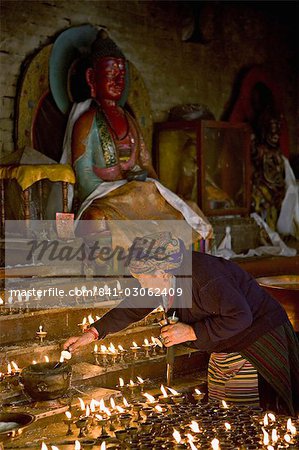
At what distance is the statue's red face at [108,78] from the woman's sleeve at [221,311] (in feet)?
12.9

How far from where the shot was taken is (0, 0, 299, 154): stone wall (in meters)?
7.16

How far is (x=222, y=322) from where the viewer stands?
3.74 meters

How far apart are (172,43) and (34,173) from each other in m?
3.95

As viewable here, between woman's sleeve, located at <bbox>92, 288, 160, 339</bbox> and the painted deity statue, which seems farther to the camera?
the painted deity statue

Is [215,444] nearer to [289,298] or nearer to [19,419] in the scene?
[19,419]

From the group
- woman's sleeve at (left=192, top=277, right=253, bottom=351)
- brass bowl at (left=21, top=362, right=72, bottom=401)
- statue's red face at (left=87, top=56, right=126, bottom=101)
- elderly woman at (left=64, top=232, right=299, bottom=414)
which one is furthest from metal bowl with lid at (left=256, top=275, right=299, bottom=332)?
statue's red face at (left=87, top=56, right=126, bottom=101)

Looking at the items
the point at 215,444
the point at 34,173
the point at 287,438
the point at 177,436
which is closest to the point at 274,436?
the point at 287,438

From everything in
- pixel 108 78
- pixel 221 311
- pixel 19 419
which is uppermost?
pixel 108 78

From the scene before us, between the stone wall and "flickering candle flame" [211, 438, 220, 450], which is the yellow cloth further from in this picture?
"flickering candle flame" [211, 438, 220, 450]

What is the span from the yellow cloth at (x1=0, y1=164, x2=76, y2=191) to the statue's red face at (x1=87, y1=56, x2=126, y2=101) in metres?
1.61

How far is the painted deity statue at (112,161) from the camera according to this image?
6.66 m

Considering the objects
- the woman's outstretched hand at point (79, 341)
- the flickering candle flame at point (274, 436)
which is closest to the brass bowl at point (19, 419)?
the woman's outstretched hand at point (79, 341)

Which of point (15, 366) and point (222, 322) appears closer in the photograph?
point (222, 322)

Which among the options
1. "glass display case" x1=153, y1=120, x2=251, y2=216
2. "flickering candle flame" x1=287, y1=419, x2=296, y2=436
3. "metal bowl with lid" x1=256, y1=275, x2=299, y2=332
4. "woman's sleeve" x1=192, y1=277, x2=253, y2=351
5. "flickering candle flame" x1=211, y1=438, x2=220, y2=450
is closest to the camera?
"flickering candle flame" x1=211, y1=438, x2=220, y2=450
